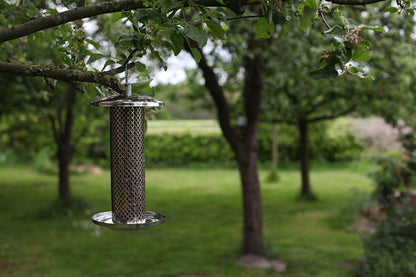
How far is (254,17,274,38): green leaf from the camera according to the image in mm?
2040

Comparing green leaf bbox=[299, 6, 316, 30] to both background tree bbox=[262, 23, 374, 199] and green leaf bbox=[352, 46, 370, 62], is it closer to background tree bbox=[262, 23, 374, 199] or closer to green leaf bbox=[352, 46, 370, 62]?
green leaf bbox=[352, 46, 370, 62]

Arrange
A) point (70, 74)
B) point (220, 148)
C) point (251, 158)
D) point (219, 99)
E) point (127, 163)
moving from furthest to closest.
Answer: point (220, 148) < point (251, 158) < point (219, 99) < point (127, 163) < point (70, 74)

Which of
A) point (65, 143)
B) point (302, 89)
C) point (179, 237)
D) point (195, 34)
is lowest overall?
point (179, 237)

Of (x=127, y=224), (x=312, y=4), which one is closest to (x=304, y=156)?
(x=127, y=224)

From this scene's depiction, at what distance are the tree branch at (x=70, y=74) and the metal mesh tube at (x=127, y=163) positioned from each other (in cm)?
21

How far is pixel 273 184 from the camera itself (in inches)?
560

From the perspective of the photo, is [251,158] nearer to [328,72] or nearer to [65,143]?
[328,72]

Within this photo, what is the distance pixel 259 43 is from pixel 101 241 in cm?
423

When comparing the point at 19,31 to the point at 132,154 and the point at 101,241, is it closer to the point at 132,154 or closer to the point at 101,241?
the point at 132,154

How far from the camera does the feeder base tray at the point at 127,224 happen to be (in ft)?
6.88

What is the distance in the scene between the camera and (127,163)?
238cm

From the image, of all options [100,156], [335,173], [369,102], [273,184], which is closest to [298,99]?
[369,102]

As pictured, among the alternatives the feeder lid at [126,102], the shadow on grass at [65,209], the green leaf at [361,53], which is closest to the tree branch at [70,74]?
the feeder lid at [126,102]

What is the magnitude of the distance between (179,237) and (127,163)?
5.77 m
